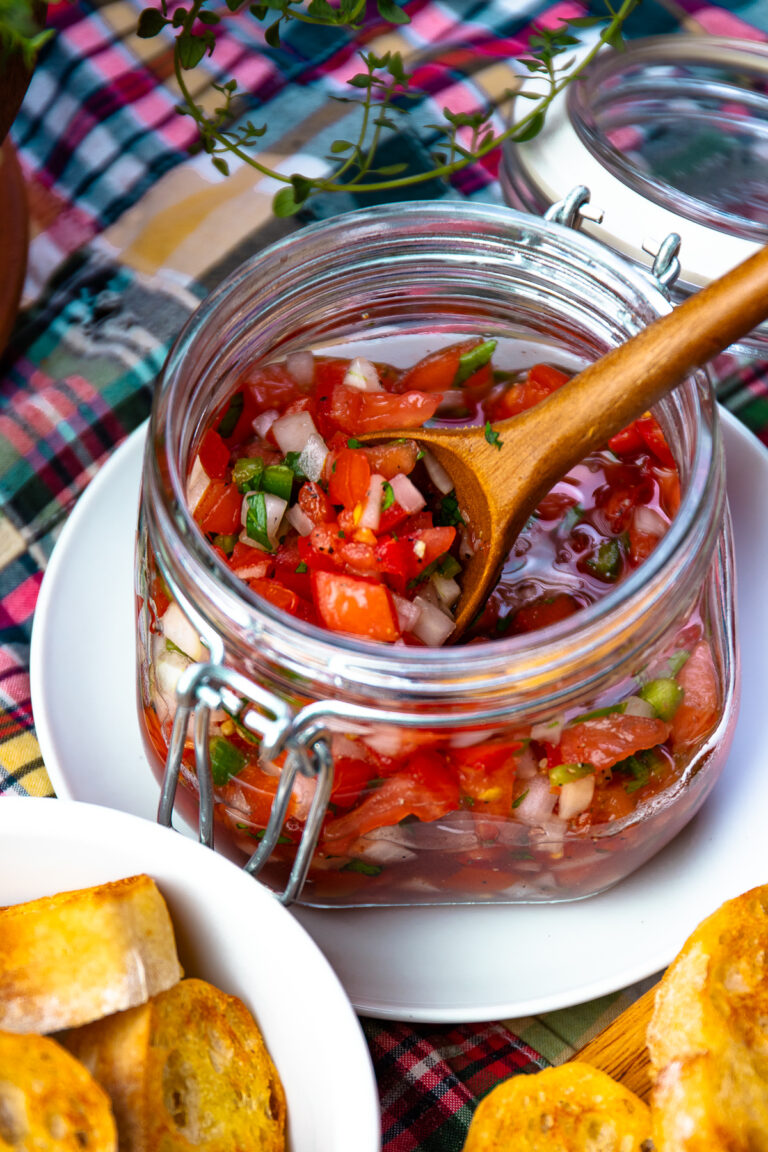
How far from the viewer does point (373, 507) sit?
1.20 meters

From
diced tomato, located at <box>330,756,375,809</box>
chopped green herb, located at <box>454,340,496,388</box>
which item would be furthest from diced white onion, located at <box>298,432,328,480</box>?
diced tomato, located at <box>330,756,375,809</box>

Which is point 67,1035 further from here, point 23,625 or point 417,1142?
point 23,625

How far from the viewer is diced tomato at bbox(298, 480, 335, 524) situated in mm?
1224

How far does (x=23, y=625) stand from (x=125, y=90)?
1022 mm

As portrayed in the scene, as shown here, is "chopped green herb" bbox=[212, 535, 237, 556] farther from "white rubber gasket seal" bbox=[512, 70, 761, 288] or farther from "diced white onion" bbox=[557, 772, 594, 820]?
"white rubber gasket seal" bbox=[512, 70, 761, 288]

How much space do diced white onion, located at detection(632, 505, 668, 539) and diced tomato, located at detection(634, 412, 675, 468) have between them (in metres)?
0.06

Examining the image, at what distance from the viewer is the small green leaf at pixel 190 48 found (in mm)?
1466

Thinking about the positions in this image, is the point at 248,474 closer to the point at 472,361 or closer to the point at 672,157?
the point at 472,361

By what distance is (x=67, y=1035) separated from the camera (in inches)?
38.9

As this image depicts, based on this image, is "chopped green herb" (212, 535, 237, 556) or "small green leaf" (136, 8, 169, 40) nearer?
"chopped green herb" (212, 535, 237, 556)

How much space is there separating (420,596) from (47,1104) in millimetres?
566

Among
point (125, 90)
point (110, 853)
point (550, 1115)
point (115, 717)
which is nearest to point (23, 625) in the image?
point (115, 717)

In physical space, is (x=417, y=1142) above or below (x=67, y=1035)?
below

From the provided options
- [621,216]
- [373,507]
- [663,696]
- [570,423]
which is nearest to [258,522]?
[373,507]
